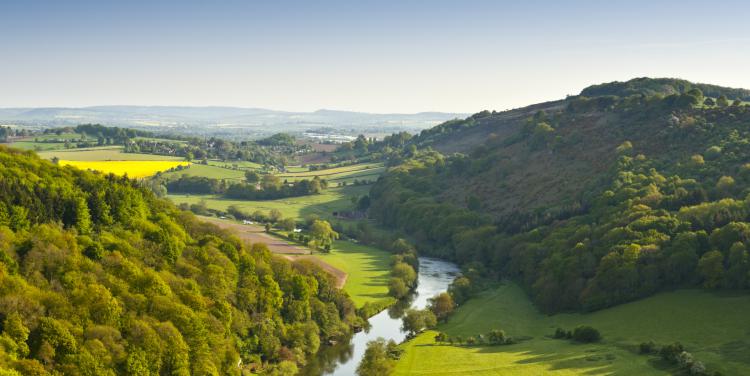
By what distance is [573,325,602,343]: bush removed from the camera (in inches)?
3063

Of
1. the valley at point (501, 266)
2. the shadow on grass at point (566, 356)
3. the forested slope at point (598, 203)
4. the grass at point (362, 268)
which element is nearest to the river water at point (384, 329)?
the valley at point (501, 266)

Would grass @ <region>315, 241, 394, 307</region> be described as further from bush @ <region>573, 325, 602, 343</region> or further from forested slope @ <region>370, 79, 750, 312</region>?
bush @ <region>573, 325, 602, 343</region>

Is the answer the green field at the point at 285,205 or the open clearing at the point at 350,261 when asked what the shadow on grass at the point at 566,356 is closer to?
the open clearing at the point at 350,261

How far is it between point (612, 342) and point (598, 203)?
47.5 metres

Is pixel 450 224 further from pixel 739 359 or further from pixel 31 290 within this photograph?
pixel 31 290

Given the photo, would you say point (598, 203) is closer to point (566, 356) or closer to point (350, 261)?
point (350, 261)

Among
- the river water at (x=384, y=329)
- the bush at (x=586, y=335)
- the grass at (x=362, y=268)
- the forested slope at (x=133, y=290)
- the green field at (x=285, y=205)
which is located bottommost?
the river water at (x=384, y=329)

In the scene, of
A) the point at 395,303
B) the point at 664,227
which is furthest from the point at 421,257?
the point at 664,227

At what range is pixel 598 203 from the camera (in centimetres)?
11944

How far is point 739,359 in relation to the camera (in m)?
64.3

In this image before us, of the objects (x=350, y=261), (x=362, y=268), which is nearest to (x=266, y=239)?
(x=350, y=261)

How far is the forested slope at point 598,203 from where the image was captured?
298 feet

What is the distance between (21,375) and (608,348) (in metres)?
56.6

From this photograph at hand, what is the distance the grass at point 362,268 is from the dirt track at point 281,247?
194cm
